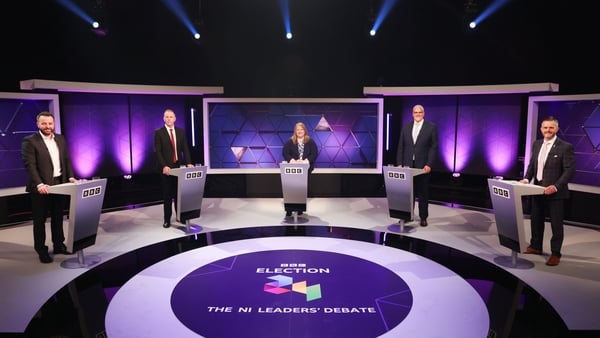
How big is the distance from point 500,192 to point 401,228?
1.72 meters

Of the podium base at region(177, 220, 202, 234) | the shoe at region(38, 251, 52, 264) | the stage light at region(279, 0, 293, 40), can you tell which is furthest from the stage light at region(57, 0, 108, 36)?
the shoe at region(38, 251, 52, 264)

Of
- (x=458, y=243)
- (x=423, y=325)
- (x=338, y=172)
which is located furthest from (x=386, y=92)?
(x=423, y=325)

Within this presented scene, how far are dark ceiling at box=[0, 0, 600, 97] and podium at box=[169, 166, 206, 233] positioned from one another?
12.1 ft

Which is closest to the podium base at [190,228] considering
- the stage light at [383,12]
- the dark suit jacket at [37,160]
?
the dark suit jacket at [37,160]

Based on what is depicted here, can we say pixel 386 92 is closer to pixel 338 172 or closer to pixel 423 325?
pixel 338 172

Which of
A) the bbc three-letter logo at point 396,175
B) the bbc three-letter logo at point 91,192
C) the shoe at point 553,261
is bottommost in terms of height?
the shoe at point 553,261

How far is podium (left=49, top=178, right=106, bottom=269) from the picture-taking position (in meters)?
4.37

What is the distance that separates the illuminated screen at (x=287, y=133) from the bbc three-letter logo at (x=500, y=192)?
3907 millimetres

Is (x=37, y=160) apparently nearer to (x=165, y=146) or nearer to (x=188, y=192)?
(x=165, y=146)

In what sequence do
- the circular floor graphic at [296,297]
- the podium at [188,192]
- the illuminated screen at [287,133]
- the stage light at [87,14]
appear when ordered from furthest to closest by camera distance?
the illuminated screen at [287,133]
the stage light at [87,14]
the podium at [188,192]
the circular floor graphic at [296,297]

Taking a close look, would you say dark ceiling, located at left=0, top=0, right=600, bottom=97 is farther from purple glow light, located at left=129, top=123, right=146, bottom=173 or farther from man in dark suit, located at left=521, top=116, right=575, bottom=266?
man in dark suit, located at left=521, top=116, right=575, bottom=266

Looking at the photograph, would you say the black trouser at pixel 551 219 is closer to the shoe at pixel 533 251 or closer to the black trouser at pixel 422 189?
the shoe at pixel 533 251

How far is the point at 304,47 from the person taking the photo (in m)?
9.20

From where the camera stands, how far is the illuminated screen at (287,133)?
855 cm
